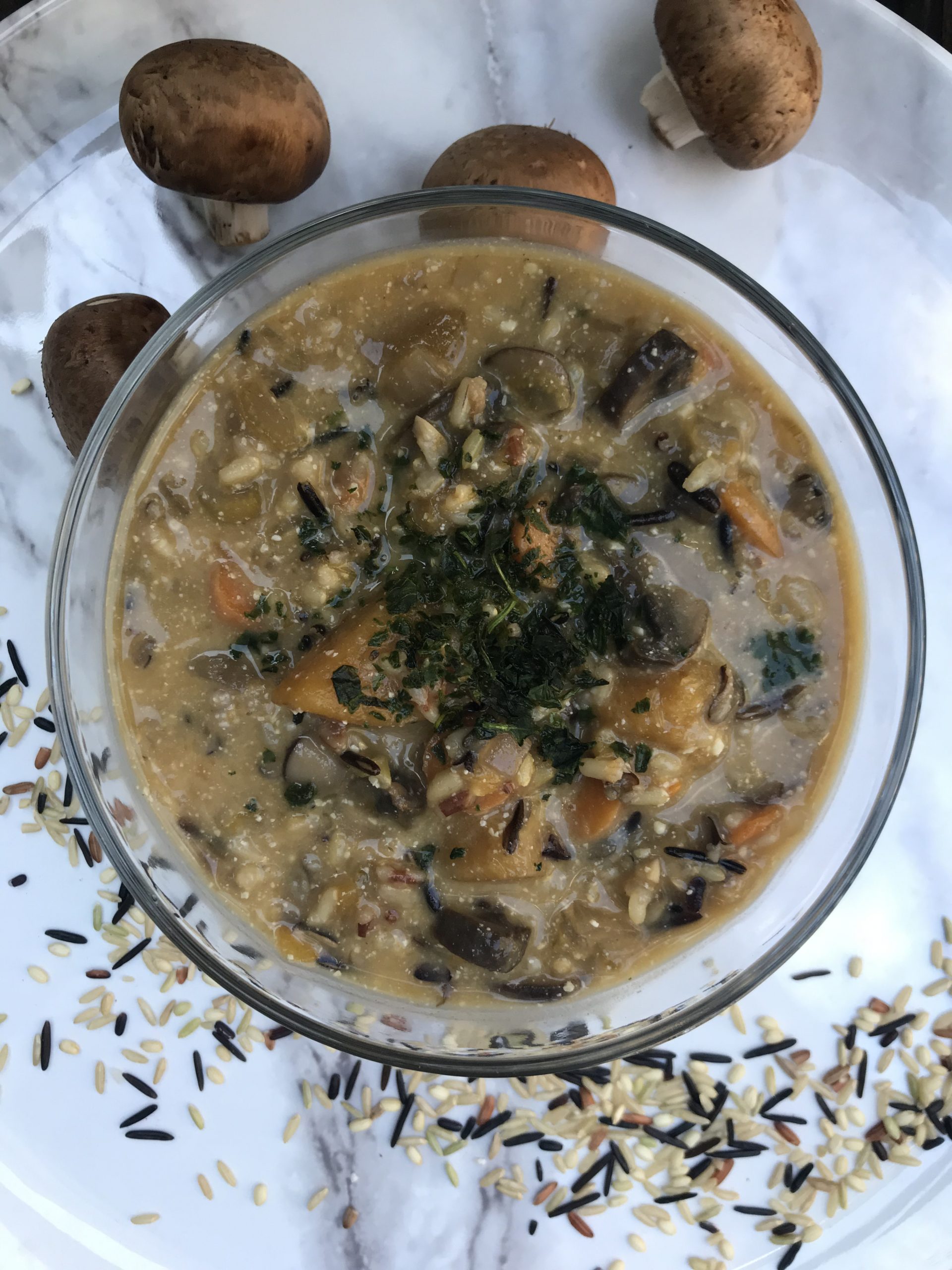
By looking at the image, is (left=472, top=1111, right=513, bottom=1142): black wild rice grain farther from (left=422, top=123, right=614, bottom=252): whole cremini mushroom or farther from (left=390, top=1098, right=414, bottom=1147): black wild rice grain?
(left=422, top=123, right=614, bottom=252): whole cremini mushroom

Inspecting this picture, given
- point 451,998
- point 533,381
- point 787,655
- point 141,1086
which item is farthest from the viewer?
point 141,1086

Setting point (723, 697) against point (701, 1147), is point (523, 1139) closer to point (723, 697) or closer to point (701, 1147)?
point (701, 1147)

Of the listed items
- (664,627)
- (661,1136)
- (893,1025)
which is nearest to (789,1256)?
(661,1136)

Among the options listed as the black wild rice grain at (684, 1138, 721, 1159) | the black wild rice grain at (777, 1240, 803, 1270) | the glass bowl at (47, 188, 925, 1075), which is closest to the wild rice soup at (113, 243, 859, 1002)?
the glass bowl at (47, 188, 925, 1075)

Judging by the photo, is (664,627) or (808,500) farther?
(808,500)

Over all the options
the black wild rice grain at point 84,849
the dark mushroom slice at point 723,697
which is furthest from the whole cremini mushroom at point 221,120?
the black wild rice grain at point 84,849

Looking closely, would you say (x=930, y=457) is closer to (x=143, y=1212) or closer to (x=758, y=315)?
(x=758, y=315)

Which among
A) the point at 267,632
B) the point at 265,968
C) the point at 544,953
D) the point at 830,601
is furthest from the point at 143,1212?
the point at 830,601

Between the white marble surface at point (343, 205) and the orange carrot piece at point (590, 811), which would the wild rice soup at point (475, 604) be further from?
the white marble surface at point (343, 205)
